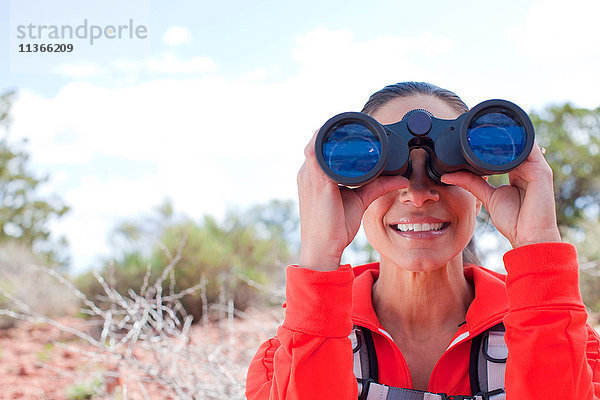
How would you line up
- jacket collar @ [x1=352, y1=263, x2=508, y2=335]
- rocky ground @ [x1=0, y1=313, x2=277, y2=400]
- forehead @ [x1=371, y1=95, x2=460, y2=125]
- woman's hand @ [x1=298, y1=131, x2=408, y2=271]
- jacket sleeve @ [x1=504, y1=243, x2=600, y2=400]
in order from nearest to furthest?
1. jacket sleeve @ [x1=504, y1=243, x2=600, y2=400]
2. woman's hand @ [x1=298, y1=131, x2=408, y2=271]
3. jacket collar @ [x1=352, y1=263, x2=508, y2=335]
4. forehead @ [x1=371, y1=95, x2=460, y2=125]
5. rocky ground @ [x1=0, y1=313, x2=277, y2=400]

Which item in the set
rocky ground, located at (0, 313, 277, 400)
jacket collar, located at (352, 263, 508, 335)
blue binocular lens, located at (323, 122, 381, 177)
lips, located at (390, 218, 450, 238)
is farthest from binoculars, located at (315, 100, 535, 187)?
rocky ground, located at (0, 313, 277, 400)

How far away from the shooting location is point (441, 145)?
3.85ft

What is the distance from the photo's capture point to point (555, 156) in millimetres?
11047

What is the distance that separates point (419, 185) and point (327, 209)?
244mm

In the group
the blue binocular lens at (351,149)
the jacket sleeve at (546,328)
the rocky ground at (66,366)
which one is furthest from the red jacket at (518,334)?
the rocky ground at (66,366)

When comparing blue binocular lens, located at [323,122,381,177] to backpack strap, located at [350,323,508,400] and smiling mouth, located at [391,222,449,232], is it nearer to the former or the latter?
smiling mouth, located at [391,222,449,232]

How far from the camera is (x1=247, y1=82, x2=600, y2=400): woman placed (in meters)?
0.98

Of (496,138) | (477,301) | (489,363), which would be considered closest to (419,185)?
(496,138)

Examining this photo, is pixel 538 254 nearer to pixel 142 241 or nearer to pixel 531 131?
pixel 531 131

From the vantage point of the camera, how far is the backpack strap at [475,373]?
1122mm

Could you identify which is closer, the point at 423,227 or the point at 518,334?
the point at 518,334

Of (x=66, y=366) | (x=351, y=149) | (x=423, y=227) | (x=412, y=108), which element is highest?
(x=412, y=108)

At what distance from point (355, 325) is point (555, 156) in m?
11.0

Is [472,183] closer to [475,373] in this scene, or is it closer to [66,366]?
[475,373]
